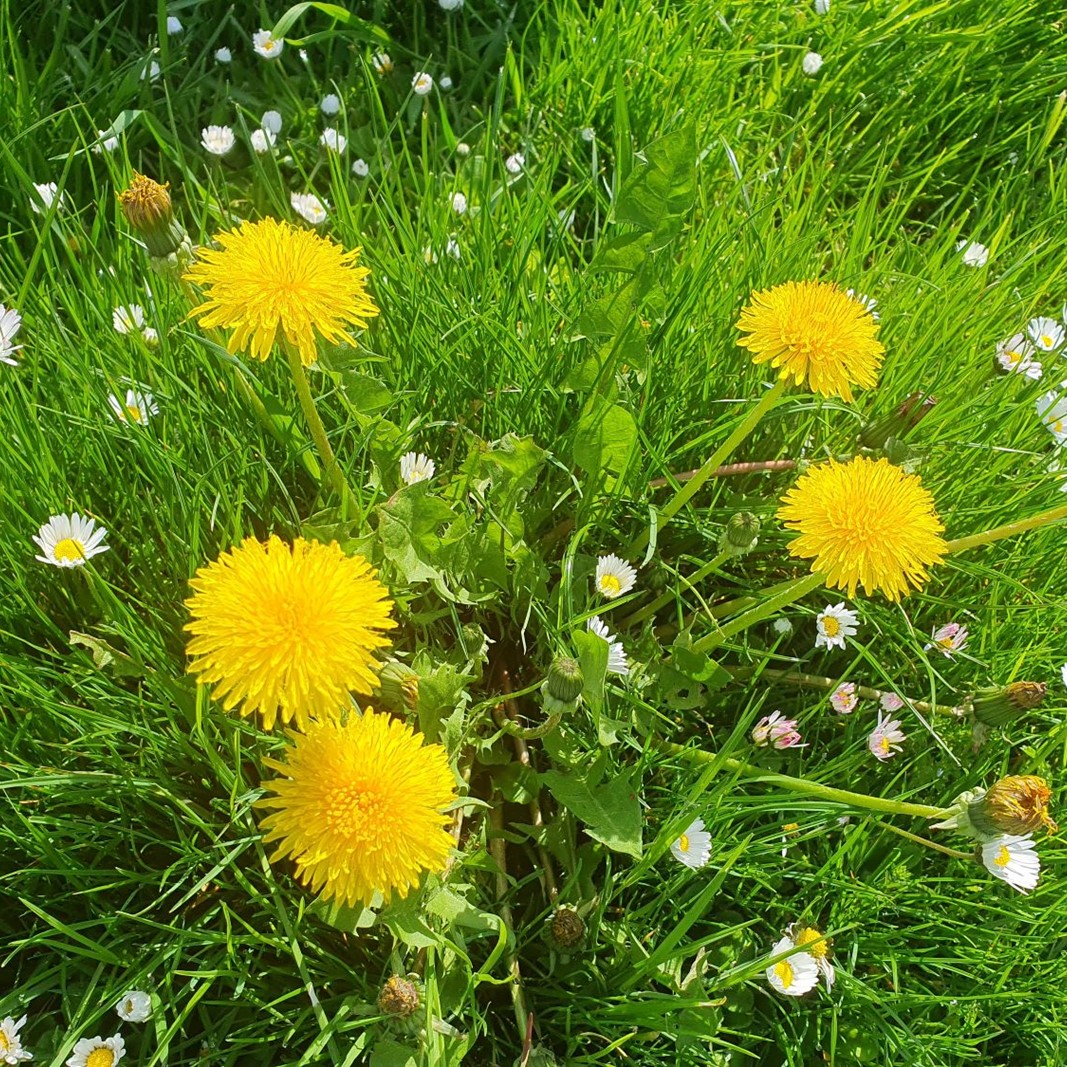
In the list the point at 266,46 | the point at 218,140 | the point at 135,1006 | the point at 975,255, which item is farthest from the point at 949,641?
the point at 266,46

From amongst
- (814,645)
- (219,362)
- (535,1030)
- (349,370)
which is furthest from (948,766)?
(219,362)

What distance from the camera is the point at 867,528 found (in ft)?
3.56

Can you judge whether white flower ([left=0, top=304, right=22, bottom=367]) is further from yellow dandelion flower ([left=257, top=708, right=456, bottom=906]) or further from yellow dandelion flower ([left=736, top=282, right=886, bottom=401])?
yellow dandelion flower ([left=736, top=282, right=886, bottom=401])

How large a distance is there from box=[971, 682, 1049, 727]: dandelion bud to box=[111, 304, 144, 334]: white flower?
1285mm

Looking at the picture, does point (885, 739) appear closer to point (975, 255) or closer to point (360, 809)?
point (360, 809)

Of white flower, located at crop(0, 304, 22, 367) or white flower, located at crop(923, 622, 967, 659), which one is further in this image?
white flower, located at crop(923, 622, 967, 659)

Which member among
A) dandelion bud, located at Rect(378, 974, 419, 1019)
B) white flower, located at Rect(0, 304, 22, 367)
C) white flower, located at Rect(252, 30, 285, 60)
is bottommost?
dandelion bud, located at Rect(378, 974, 419, 1019)

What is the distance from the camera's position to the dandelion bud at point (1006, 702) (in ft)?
4.11

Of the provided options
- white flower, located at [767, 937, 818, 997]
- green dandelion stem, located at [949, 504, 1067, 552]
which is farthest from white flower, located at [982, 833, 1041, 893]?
green dandelion stem, located at [949, 504, 1067, 552]

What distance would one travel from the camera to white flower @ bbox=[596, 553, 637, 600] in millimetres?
1375

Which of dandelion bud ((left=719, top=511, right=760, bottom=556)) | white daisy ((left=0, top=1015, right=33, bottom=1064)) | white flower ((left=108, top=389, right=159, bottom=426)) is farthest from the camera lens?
white flower ((left=108, top=389, right=159, bottom=426))

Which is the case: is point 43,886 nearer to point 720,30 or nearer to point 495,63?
point 495,63

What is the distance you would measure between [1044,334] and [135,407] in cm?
154

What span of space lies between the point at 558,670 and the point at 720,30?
5.55 ft
